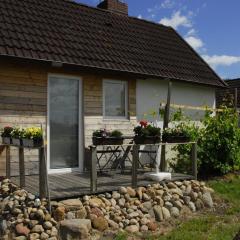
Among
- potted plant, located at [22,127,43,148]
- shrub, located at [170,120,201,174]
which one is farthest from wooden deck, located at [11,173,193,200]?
shrub, located at [170,120,201,174]

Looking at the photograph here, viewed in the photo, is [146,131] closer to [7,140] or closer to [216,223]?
[216,223]

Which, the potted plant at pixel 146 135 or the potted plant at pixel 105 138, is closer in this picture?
the potted plant at pixel 105 138

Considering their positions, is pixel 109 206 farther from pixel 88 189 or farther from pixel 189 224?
pixel 189 224

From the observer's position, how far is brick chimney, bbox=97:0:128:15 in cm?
1476

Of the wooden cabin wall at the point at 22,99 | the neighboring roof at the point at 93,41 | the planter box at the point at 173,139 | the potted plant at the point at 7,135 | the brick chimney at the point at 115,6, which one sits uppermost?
the brick chimney at the point at 115,6

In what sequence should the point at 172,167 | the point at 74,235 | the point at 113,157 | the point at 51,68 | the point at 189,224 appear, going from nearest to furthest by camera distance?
the point at 74,235 → the point at 189,224 → the point at 51,68 → the point at 113,157 → the point at 172,167

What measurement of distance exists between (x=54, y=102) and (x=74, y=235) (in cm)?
406

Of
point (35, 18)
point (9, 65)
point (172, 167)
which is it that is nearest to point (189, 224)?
point (172, 167)

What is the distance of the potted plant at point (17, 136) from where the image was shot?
7.54 m

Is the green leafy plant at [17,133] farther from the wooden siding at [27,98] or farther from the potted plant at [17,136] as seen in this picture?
the wooden siding at [27,98]

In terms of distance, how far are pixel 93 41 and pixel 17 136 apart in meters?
4.52

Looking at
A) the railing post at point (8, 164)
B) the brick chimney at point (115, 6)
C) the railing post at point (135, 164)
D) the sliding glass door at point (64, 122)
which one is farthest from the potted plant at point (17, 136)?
the brick chimney at point (115, 6)

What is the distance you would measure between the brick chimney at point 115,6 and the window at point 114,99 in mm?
4468

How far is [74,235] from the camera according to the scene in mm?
6520
